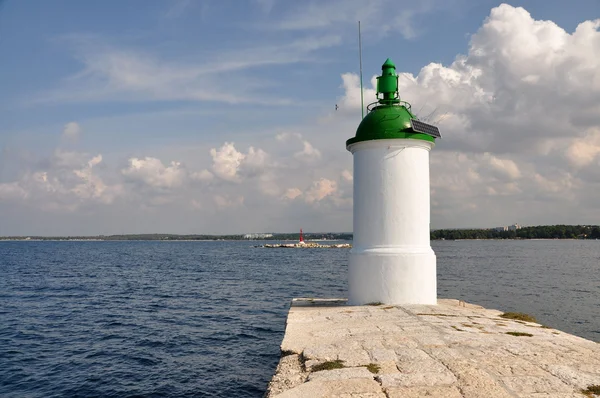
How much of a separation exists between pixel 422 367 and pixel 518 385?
1.31 meters

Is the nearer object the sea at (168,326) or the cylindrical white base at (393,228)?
the cylindrical white base at (393,228)

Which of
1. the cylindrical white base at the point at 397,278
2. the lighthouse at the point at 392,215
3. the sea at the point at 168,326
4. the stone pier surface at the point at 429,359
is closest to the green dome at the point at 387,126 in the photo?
the lighthouse at the point at 392,215

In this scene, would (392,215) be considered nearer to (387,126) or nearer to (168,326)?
(387,126)

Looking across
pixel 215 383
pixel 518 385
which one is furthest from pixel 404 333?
pixel 215 383

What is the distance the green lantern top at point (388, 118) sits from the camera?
44.8ft

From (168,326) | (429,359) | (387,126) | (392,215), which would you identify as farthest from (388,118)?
(168,326)

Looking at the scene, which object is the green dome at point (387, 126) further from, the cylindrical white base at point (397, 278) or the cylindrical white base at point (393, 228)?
the cylindrical white base at point (397, 278)

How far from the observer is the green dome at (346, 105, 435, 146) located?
44.7 feet

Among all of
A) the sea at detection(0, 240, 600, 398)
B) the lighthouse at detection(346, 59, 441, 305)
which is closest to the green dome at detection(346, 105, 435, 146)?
the lighthouse at detection(346, 59, 441, 305)

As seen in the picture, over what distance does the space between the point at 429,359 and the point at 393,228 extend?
6.29m

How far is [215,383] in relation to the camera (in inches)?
575

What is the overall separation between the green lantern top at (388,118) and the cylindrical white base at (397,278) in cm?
331

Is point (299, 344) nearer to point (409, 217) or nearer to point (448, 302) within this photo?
point (409, 217)

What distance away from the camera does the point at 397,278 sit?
1332 cm
